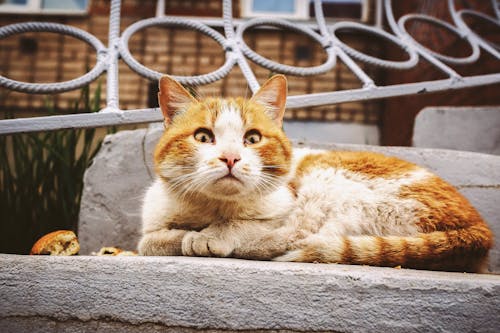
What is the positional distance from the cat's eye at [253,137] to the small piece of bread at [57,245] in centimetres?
93

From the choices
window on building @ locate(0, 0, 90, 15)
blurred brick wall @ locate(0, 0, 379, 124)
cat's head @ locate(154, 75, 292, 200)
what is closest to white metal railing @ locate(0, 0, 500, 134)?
cat's head @ locate(154, 75, 292, 200)

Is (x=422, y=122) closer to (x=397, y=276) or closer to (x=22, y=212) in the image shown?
(x=397, y=276)

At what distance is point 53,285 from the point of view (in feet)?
3.27

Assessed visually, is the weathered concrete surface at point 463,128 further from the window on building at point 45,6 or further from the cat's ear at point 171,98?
the window on building at point 45,6

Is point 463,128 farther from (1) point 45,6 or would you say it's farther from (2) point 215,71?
(1) point 45,6

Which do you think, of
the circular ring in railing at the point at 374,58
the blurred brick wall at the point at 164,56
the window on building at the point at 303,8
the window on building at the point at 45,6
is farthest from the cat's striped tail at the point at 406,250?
the window on building at the point at 45,6

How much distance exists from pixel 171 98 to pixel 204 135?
246 millimetres

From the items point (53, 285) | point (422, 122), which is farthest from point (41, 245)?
point (422, 122)

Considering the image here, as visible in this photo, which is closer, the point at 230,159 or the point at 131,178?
the point at 230,159

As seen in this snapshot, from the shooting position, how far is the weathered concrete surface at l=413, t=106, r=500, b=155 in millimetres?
2316

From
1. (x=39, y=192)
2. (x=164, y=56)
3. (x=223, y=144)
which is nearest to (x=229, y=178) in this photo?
(x=223, y=144)

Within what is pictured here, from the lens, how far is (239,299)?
98 cm

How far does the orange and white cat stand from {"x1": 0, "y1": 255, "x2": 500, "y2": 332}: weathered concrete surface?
240 millimetres

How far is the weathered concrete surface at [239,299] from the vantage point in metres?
0.95
